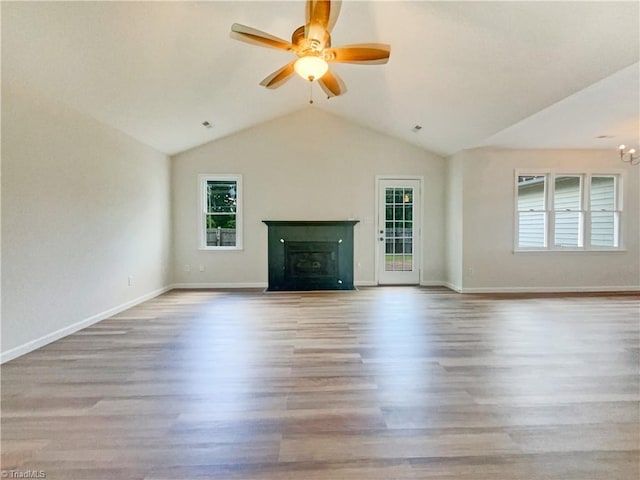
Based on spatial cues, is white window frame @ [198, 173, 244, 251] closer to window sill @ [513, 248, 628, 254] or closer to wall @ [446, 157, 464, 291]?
wall @ [446, 157, 464, 291]

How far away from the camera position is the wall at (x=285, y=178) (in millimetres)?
6355

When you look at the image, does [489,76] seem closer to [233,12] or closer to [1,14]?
[233,12]

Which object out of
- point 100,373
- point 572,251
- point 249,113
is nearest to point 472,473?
point 100,373

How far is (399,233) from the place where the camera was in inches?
259

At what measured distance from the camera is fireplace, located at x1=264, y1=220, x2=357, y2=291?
622 centimetres

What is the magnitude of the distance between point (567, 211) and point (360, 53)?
5390mm

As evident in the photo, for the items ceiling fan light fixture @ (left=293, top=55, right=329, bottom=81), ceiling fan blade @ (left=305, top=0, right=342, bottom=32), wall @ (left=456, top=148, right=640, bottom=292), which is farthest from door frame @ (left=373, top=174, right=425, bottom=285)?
ceiling fan blade @ (left=305, top=0, right=342, bottom=32)

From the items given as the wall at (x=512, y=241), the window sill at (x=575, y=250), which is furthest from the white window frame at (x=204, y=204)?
the window sill at (x=575, y=250)

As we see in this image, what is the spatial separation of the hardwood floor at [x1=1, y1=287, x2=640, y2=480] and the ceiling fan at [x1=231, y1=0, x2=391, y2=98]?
2.50 metres

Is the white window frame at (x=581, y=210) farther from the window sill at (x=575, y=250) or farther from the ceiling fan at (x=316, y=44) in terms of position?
the ceiling fan at (x=316, y=44)

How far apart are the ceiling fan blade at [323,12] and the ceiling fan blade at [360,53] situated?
0.90 feet

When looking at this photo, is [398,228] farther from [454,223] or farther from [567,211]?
[567,211]

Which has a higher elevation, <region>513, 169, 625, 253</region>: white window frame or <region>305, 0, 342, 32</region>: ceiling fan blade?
<region>305, 0, 342, 32</region>: ceiling fan blade

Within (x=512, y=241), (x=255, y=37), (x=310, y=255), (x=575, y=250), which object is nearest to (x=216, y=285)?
(x=310, y=255)
